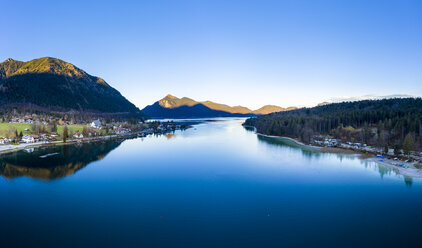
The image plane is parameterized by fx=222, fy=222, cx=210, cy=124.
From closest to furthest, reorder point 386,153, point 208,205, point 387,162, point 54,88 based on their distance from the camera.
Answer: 1. point 208,205
2. point 387,162
3. point 386,153
4. point 54,88

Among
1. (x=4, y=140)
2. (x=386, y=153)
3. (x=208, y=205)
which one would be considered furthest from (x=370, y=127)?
(x=4, y=140)

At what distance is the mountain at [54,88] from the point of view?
343 feet

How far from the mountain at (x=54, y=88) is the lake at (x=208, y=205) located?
9811 centimetres

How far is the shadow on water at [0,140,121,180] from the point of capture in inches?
939

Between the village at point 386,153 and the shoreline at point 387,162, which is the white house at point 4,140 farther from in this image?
the village at point 386,153

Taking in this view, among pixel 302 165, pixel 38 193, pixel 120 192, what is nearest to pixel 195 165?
pixel 120 192

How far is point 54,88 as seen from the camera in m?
123

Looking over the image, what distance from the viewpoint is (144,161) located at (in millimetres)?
31172

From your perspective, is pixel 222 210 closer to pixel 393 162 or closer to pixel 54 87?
pixel 393 162

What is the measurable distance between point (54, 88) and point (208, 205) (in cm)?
14087

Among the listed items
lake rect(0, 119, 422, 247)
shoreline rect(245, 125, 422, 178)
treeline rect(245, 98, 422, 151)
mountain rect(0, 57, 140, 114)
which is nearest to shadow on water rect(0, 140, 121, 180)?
lake rect(0, 119, 422, 247)

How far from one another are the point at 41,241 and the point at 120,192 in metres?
7.33

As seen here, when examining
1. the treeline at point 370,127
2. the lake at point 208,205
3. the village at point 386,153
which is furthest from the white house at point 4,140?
the treeline at point 370,127

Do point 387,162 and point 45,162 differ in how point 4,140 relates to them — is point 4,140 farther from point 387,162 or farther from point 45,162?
point 387,162
